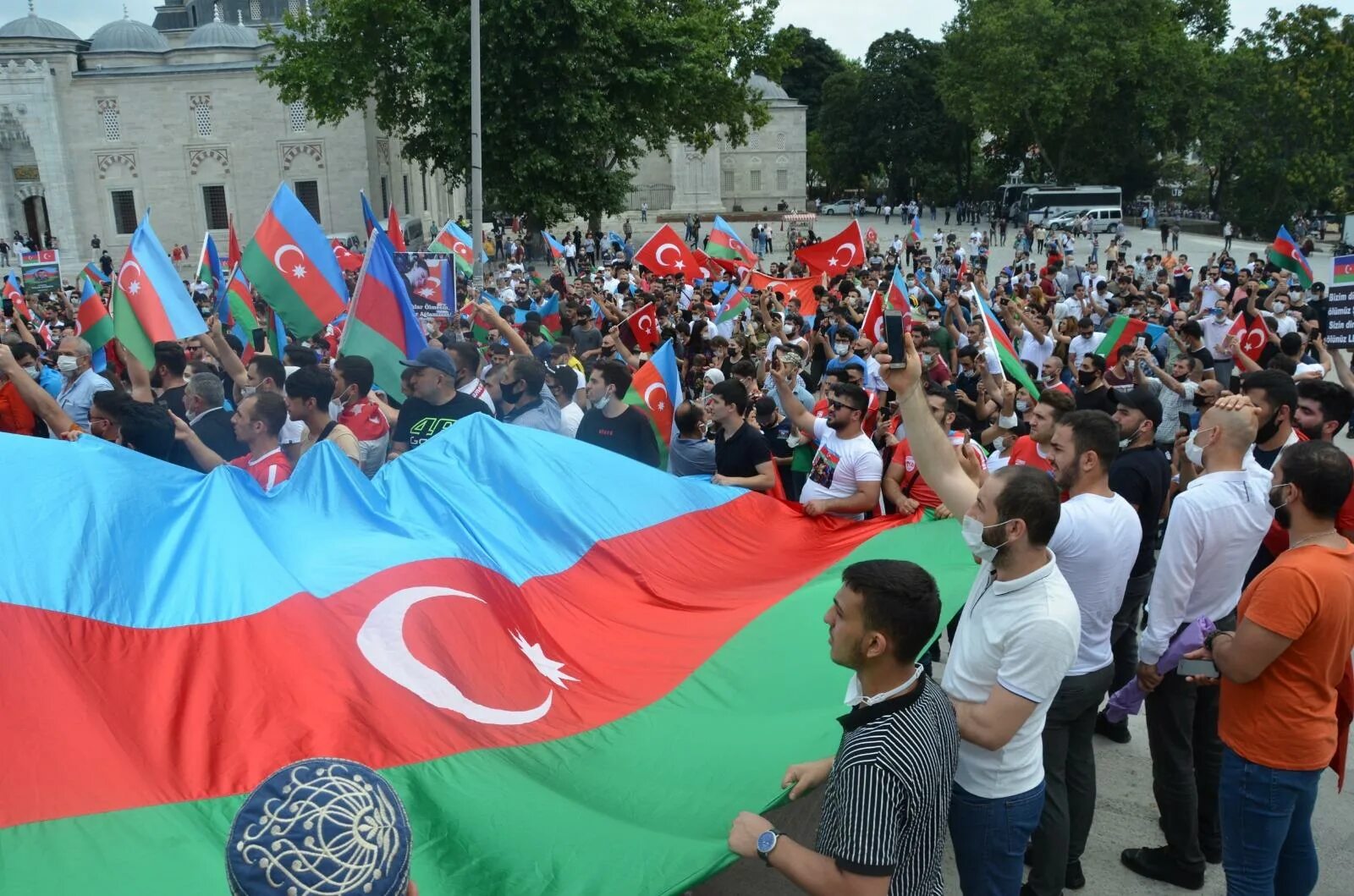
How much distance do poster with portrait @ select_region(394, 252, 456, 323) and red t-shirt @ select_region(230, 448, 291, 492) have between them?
6.57 m

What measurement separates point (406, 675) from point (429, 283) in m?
9.22

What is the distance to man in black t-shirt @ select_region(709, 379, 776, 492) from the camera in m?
6.94

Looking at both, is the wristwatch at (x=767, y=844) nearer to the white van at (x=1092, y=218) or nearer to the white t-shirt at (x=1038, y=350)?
the white t-shirt at (x=1038, y=350)

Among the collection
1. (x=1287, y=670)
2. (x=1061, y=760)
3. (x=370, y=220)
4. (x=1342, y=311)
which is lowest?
(x=1061, y=760)

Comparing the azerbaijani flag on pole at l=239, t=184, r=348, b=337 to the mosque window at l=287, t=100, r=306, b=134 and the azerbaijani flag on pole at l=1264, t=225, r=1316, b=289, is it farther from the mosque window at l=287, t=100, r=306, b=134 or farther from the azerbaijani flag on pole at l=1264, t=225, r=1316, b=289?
the mosque window at l=287, t=100, r=306, b=134

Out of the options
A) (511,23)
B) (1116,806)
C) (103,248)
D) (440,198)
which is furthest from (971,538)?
(440,198)

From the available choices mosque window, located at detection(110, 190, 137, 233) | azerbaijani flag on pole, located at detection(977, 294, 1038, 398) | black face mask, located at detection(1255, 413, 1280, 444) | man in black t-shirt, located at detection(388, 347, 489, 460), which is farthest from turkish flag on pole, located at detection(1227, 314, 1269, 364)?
mosque window, located at detection(110, 190, 137, 233)

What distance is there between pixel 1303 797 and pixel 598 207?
35286 mm

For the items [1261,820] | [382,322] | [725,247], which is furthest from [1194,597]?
[725,247]

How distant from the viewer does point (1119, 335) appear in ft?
34.2

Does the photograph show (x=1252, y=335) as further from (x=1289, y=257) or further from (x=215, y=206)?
(x=215, y=206)

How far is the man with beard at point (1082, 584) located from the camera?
4.07 meters

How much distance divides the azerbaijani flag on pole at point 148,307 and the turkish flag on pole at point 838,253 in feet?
32.7

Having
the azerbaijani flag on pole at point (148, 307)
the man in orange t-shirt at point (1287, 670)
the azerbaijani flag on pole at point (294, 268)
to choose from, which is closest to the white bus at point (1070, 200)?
the azerbaijani flag on pole at point (294, 268)
